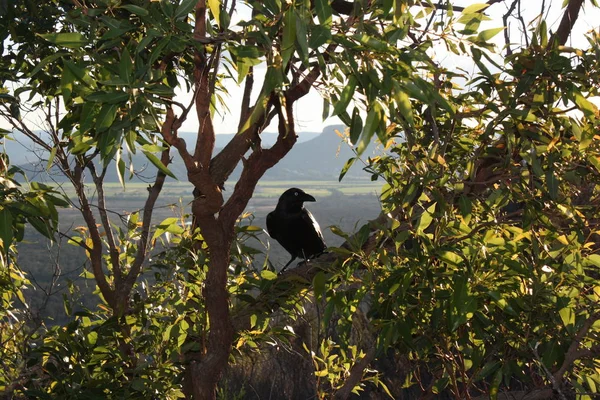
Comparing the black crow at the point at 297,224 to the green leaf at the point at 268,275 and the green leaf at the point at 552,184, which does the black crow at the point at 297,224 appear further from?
the green leaf at the point at 552,184

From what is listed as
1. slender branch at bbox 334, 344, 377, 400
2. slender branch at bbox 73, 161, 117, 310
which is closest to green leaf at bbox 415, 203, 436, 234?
slender branch at bbox 334, 344, 377, 400

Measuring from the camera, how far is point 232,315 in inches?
114

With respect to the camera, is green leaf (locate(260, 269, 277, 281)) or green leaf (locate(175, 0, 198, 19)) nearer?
green leaf (locate(175, 0, 198, 19))

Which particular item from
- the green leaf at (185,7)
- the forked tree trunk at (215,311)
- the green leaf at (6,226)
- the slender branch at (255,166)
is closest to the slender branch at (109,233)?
the forked tree trunk at (215,311)

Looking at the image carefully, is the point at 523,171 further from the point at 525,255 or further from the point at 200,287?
the point at 200,287

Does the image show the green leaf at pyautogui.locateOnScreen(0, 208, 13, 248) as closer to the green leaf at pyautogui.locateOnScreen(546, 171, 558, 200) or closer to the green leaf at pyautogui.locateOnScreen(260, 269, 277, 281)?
the green leaf at pyautogui.locateOnScreen(260, 269, 277, 281)

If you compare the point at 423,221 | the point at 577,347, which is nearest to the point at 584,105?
the point at 423,221

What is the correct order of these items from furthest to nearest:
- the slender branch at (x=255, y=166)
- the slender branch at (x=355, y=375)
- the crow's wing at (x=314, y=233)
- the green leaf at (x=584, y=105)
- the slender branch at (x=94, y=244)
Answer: the crow's wing at (x=314, y=233)
the slender branch at (x=94, y=244)
the slender branch at (x=355, y=375)
the slender branch at (x=255, y=166)
the green leaf at (x=584, y=105)

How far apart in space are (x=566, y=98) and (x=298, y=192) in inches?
78.5

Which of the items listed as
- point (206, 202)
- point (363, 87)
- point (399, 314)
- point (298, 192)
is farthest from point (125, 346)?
point (363, 87)

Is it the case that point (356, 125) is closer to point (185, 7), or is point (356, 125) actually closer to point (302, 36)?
point (302, 36)

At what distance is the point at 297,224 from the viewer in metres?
3.66

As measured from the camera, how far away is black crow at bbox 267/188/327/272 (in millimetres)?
3664

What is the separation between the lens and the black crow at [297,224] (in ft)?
12.0
